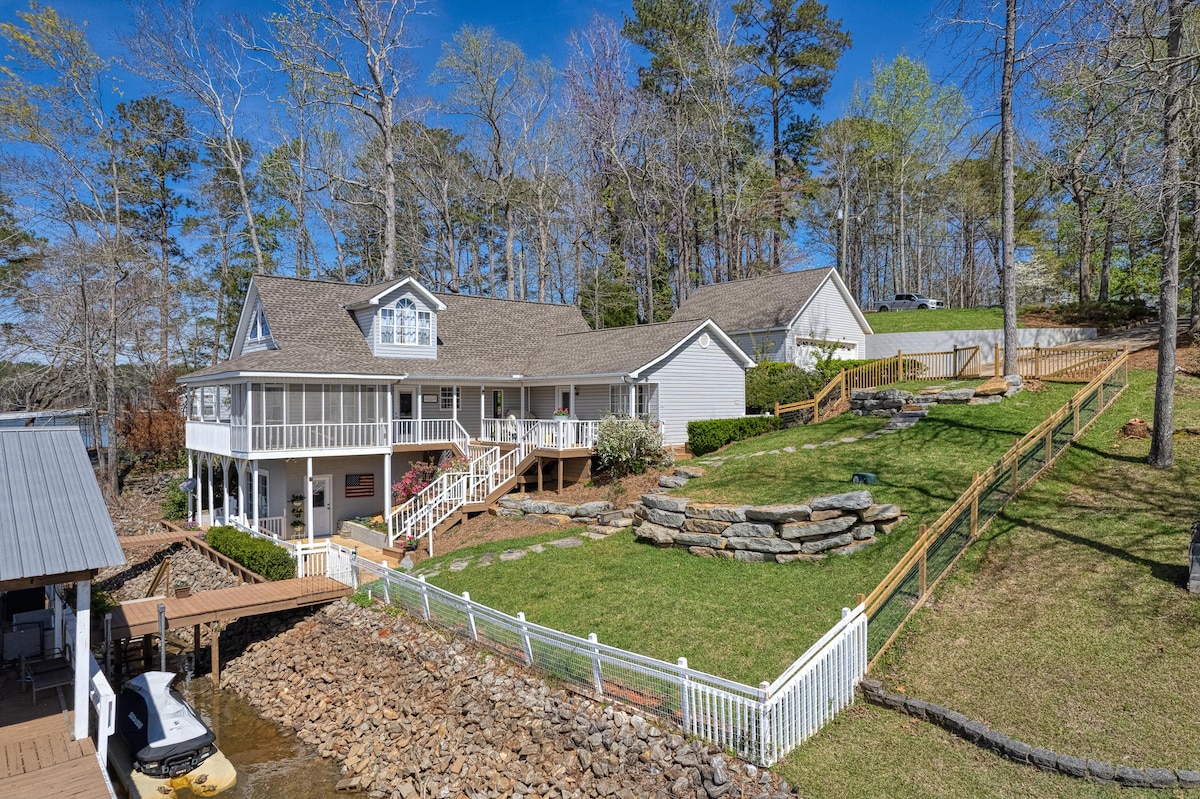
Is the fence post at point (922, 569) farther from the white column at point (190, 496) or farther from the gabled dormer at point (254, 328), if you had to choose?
the white column at point (190, 496)

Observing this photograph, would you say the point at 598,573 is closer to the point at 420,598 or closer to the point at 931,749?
the point at 420,598

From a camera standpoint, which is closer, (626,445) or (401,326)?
(626,445)

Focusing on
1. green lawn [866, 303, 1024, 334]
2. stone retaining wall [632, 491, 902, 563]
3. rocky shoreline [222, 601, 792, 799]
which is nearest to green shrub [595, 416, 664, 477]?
stone retaining wall [632, 491, 902, 563]

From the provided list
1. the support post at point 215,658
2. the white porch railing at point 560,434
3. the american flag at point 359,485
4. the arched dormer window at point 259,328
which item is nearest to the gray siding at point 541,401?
the white porch railing at point 560,434

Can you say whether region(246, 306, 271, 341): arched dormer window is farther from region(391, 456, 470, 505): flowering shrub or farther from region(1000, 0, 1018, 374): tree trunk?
region(1000, 0, 1018, 374): tree trunk

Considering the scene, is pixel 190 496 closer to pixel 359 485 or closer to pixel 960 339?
pixel 359 485

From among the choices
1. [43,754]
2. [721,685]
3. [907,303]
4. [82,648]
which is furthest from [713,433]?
[907,303]
